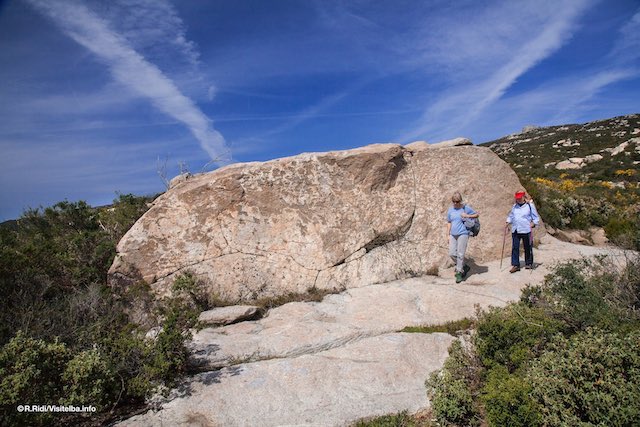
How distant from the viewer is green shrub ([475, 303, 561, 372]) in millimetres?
5316

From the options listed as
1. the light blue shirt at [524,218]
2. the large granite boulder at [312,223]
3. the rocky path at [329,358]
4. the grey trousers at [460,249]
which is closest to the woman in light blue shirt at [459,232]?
the grey trousers at [460,249]

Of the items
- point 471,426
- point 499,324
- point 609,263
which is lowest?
point 471,426

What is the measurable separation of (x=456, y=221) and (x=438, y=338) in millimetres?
3379

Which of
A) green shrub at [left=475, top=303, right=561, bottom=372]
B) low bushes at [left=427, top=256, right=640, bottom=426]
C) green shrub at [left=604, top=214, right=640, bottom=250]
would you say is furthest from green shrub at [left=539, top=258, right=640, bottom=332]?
green shrub at [left=604, top=214, right=640, bottom=250]

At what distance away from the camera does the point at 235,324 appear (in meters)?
7.82

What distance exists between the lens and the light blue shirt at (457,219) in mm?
9156

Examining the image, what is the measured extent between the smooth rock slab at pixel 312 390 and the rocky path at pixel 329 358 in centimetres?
1

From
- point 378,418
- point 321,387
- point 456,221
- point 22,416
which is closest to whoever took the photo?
point 22,416

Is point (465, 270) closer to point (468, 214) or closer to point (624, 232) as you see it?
point (468, 214)

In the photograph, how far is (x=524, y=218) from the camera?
927 cm

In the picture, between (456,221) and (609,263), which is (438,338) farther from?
(609,263)

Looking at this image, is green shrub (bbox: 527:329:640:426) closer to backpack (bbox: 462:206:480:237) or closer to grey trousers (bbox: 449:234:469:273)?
grey trousers (bbox: 449:234:469:273)

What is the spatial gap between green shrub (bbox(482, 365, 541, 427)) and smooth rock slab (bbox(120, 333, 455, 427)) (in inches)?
38.1

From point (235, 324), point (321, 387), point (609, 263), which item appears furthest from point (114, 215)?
point (609, 263)
